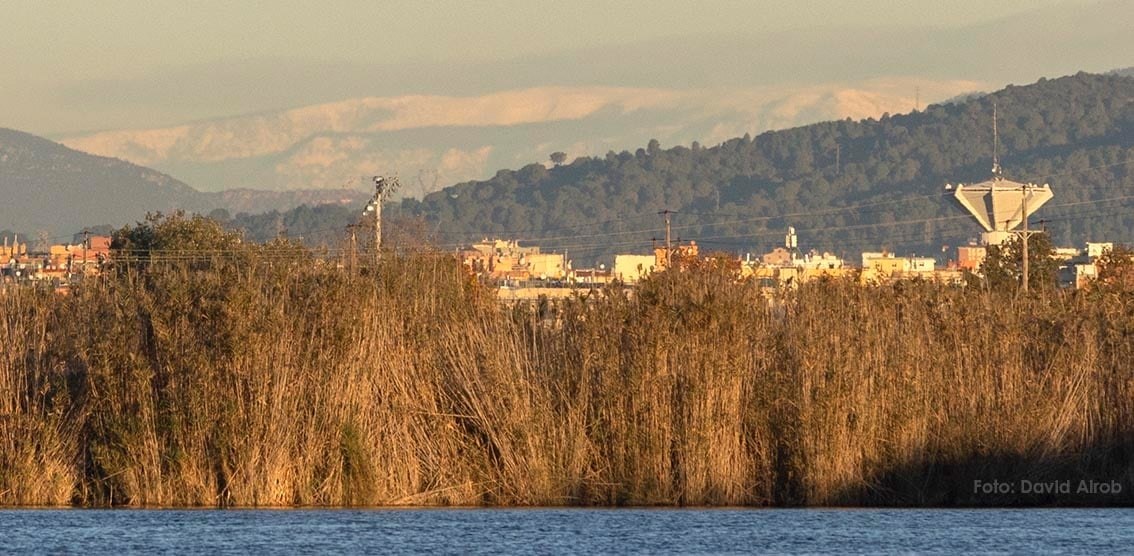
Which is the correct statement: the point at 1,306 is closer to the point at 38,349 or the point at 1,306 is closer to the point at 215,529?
the point at 38,349

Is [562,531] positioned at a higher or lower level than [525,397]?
lower

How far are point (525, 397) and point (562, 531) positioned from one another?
103 inches

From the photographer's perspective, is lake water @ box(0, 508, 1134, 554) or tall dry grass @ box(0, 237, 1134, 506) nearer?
lake water @ box(0, 508, 1134, 554)

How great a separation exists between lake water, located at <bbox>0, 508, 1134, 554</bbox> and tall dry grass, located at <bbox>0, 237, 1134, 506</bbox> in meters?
0.56

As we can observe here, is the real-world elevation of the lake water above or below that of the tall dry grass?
below

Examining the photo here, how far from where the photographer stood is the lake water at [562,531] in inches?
881

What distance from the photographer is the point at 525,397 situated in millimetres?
25891

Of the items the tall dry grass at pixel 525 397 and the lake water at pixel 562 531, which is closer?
the lake water at pixel 562 531

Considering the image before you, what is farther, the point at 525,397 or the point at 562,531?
the point at 525,397

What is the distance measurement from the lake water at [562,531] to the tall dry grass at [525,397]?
0.56m

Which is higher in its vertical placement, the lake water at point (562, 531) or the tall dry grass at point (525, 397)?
the tall dry grass at point (525, 397)

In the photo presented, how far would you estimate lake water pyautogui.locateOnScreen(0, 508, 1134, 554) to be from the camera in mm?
22375

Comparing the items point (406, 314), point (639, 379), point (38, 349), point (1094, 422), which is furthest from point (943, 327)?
point (38, 349)

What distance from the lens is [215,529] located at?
23266mm
